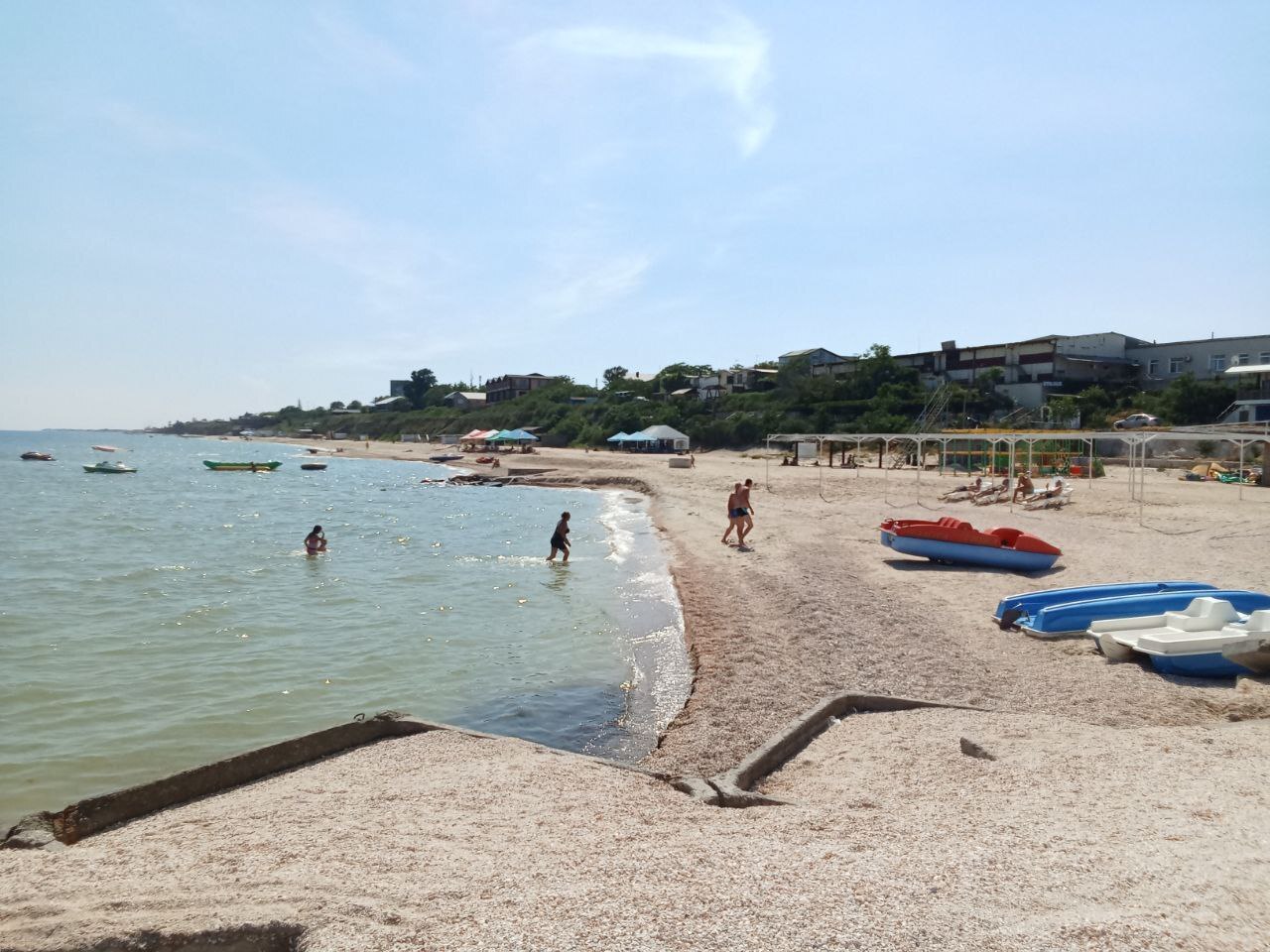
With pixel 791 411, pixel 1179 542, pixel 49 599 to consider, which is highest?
pixel 791 411

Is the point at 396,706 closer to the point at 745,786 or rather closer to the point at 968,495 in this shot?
the point at 745,786

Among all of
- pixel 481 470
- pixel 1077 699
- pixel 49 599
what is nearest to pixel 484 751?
pixel 1077 699

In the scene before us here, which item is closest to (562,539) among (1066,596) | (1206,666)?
(1066,596)

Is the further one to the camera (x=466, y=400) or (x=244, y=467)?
(x=466, y=400)

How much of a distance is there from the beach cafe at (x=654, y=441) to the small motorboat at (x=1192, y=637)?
170ft

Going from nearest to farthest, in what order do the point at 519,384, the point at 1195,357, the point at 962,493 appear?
the point at 962,493
the point at 1195,357
the point at 519,384

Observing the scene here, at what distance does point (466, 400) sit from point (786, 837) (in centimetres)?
11282

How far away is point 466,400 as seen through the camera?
114m

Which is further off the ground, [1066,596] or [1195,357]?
[1195,357]

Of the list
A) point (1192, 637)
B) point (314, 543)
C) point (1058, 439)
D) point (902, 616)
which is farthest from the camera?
point (1058, 439)

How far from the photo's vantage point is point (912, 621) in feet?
36.0

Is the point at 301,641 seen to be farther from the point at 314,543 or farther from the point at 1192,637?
the point at 1192,637

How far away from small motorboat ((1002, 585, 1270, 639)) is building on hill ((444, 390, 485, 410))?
106m

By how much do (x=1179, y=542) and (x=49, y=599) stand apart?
2122 cm
